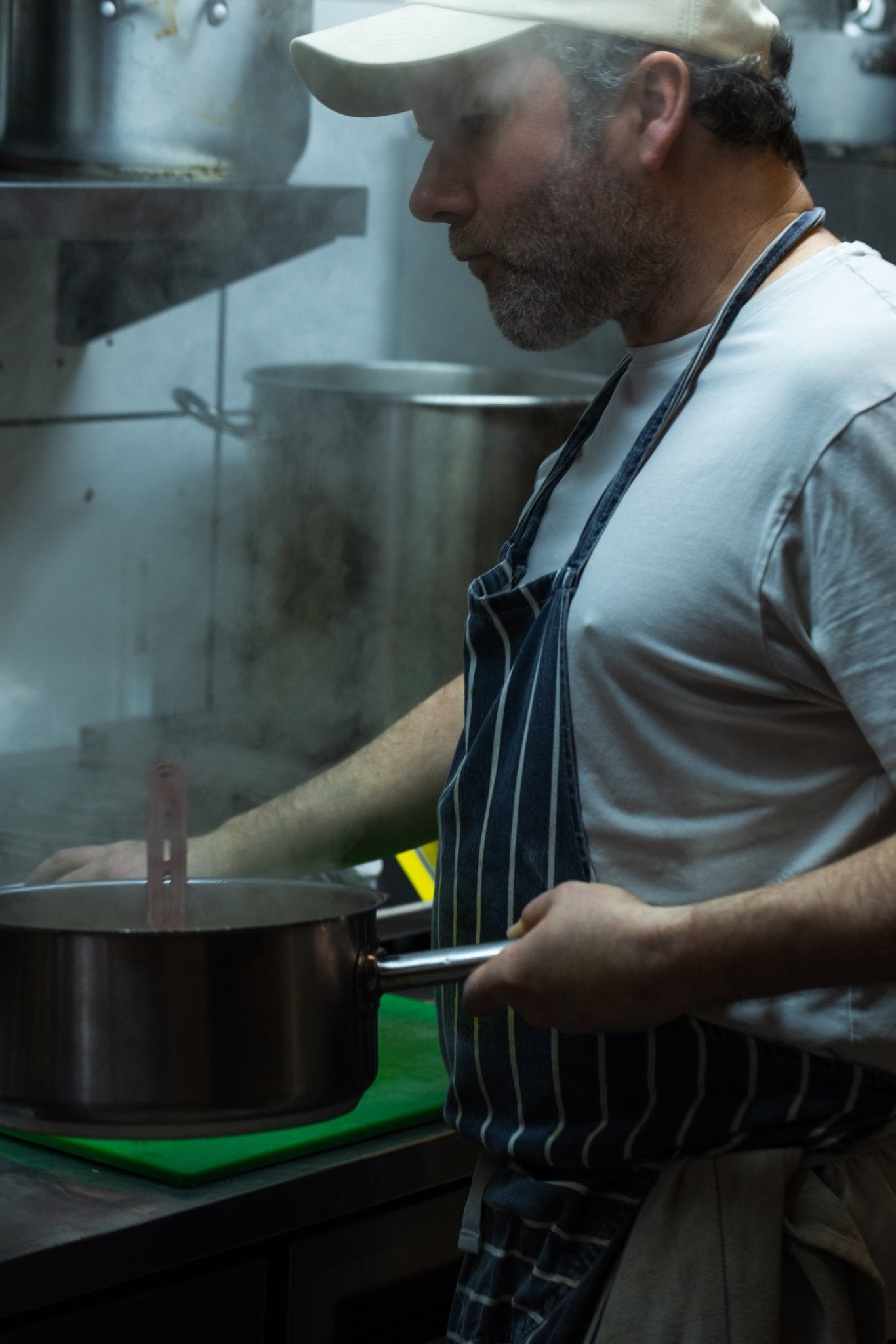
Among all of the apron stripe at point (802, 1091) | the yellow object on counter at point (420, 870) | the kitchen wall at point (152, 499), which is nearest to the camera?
the apron stripe at point (802, 1091)

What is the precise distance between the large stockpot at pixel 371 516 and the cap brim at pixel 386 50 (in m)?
0.60

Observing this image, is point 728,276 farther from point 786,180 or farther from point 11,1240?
point 11,1240

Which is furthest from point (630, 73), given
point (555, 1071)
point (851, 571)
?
point (555, 1071)

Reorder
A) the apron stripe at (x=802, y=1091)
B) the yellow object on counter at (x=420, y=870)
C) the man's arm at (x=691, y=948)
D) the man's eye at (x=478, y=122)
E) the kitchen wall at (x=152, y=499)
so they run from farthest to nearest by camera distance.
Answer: the kitchen wall at (x=152, y=499) → the yellow object on counter at (x=420, y=870) → the man's eye at (x=478, y=122) → the apron stripe at (x=802, y=1091) → the man's arm at (x=691, y=948)

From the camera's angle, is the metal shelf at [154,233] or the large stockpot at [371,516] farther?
the large stockpot at [371,516]

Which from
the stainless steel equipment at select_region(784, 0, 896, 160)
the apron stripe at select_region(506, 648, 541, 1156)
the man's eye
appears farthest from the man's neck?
the stainless steel equipment at select_region(784, 0, 896, 160)

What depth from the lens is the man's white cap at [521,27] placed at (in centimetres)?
99

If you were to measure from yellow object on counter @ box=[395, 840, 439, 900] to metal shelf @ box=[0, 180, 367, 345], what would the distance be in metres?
0.66

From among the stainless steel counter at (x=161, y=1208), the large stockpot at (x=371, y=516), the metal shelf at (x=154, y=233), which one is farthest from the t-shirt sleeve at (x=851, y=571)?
the large stockpot at (x=371, y=516)

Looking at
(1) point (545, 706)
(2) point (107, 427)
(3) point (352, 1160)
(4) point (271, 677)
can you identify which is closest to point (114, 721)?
(4) point (271, 677)

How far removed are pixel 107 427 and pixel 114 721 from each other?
35 centimetres

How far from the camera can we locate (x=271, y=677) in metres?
2.01

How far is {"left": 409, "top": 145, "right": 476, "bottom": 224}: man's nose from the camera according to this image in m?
1.05

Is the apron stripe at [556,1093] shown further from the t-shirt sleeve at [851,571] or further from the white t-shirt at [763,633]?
the t-shirt sleeve at [851,571]
